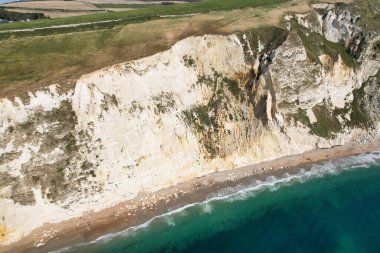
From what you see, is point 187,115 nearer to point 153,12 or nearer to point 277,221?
point 277,221

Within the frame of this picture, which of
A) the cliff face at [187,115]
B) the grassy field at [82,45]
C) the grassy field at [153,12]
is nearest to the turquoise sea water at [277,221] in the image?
the cliff face at [187,115]

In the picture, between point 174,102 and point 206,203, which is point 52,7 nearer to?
point 174,102

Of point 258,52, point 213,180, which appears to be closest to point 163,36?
point 258,52

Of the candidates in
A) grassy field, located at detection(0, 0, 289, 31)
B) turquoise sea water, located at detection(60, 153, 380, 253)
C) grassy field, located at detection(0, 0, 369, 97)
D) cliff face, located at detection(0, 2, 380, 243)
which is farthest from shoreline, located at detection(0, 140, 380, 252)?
grassy field, located at detection(0, 0, 289, 31)

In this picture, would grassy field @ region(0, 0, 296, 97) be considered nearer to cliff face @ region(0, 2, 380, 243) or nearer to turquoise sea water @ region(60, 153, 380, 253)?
cliff face @ region(0, 2, 380, 243)

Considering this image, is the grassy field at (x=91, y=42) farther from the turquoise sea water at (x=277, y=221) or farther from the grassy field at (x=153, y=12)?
the turquoise sea water at (x=277, y=221)

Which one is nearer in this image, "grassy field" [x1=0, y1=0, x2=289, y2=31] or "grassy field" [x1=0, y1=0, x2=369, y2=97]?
"grassy field" [x1=0, y1=0, x2=369, y2=97]

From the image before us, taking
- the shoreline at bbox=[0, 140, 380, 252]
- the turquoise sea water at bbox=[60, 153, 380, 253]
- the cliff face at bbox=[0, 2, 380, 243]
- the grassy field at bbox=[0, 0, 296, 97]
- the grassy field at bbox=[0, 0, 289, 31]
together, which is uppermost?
the grassy field at bbox=[0, 0, 289, 31]
